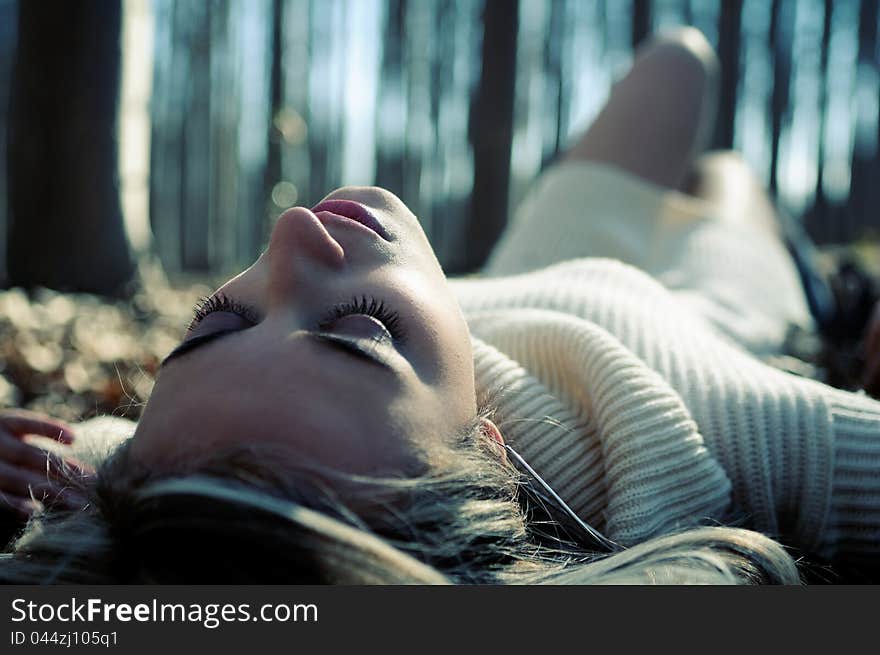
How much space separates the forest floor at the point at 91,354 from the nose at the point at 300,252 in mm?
1083

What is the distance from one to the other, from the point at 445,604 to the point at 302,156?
790cm

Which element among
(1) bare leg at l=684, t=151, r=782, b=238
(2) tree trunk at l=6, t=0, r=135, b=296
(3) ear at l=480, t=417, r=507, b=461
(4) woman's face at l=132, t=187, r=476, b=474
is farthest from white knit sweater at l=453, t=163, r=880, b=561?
(2) tree trunk at l=6, t=0, r=135, b=296

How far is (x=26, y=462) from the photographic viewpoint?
6.08 feet

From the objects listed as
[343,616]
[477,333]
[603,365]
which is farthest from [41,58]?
[343,616]

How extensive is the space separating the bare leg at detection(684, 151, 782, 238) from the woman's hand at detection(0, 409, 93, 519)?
9.59 feet

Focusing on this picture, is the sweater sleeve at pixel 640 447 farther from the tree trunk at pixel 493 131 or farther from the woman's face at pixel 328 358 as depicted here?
the tree trunk at pixel 493 131

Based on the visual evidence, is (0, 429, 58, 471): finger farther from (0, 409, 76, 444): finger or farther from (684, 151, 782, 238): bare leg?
(684, 151, 782, 238): bare leg

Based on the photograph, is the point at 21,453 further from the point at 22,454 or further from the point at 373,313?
the point at 373,313

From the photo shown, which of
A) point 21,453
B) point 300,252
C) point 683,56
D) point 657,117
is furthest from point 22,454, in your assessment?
point 683,56

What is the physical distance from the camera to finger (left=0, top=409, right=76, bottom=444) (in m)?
1.88

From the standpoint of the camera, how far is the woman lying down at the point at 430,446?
1111mm

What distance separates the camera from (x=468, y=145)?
7.81 m

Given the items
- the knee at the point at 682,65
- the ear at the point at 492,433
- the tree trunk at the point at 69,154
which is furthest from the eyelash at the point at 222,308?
the tree trunk at the point at 69,154

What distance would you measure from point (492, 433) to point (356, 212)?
1.61 ft
